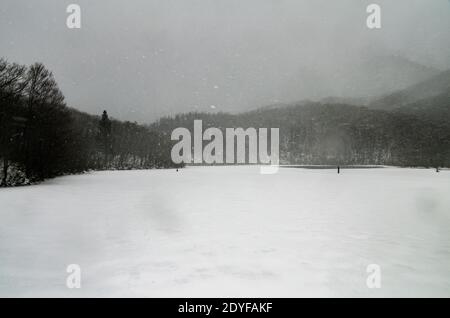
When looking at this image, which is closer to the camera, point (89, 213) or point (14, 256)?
point (14, 256)

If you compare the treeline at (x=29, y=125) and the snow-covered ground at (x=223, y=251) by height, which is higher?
the treeline at (x=29, y=125)

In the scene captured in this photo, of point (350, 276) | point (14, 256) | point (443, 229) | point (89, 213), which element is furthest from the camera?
point (89, 213)

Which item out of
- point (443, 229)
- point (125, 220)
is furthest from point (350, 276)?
point (125, 220)

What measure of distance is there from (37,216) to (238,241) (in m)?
7.81

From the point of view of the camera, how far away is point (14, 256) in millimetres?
7418

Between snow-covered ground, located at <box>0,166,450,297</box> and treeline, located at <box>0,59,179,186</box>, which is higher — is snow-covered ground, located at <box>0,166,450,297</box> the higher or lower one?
the lower one

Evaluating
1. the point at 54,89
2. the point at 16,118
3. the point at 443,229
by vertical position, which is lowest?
the point at 443,229

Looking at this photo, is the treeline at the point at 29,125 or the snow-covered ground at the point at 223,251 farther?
the treeline at the point at 29,125

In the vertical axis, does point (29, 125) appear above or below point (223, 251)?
above

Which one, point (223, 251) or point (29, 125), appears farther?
point (29, 125)

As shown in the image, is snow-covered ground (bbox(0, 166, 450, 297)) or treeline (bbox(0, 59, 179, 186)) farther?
treeline (bbox(0, 59, 179, 186))
